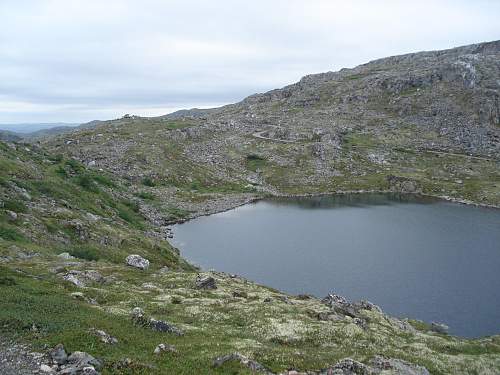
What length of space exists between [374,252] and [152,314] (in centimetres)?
6783

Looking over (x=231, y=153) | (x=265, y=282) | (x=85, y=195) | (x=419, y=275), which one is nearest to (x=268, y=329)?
(x=265, y=282)

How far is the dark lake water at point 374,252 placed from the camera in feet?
227

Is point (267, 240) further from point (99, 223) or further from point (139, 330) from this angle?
point (139, 330)

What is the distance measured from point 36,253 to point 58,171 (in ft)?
182

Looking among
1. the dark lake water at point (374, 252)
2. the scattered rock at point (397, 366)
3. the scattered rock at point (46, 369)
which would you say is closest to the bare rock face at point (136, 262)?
the dark lake water at point (374, 252)

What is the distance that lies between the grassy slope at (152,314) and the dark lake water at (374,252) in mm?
19028

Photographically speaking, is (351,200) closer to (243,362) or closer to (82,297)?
(82,297)

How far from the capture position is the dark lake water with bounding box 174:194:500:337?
6931 cm

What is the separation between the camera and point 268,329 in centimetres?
3388

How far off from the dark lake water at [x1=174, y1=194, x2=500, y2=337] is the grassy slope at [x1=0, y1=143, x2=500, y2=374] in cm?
1903

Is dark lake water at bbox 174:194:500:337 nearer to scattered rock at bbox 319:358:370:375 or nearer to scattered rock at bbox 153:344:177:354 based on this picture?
scattered rock at bbox 319:358:370:375

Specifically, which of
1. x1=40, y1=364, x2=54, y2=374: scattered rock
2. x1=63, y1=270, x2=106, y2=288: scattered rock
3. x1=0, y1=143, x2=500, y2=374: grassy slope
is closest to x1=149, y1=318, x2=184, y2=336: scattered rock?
x1=0, y1=143, x2=500, y2=374: grassy slope

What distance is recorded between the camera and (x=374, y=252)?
93.4 metres

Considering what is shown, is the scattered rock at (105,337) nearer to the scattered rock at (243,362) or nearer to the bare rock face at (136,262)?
the scattered rock at (243,362)
